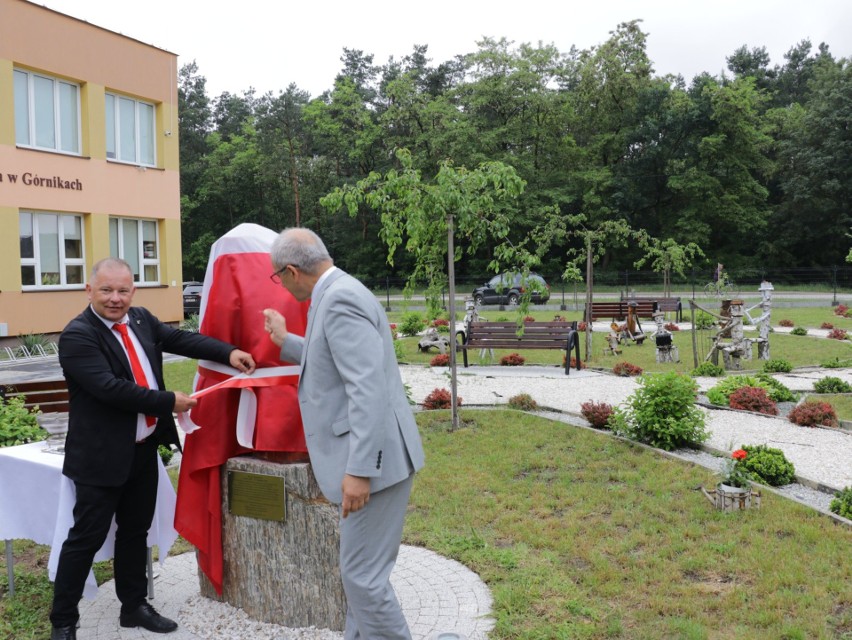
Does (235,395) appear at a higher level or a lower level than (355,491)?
higher

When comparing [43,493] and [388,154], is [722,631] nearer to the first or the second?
[43,493]

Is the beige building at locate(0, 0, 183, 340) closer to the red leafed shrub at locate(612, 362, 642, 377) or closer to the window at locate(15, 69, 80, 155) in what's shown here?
the window at locate(15, 69, 80, 155)

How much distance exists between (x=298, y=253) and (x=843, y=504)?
458cm

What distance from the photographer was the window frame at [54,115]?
17.5 metres

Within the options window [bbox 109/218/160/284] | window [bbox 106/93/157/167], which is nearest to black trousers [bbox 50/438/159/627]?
window [bbox 109/218/160/284]

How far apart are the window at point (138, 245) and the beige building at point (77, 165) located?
0.03m

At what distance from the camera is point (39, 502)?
13.6 feet

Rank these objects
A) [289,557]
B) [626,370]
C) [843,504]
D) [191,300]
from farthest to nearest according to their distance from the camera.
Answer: [191,300]
[626,370]
[843,504]
[289,557]

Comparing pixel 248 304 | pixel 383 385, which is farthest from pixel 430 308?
pixel 383 385

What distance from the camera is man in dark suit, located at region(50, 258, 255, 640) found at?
3.56m

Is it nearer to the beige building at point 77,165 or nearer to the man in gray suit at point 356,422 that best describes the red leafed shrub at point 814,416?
the man in gray suit at point 356,422

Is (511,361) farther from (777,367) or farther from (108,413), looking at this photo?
(108,413)

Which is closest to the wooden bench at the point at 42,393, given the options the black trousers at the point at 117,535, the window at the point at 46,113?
the black trousers at the point at 117,535

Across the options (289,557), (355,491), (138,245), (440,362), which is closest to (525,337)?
(440,362)
